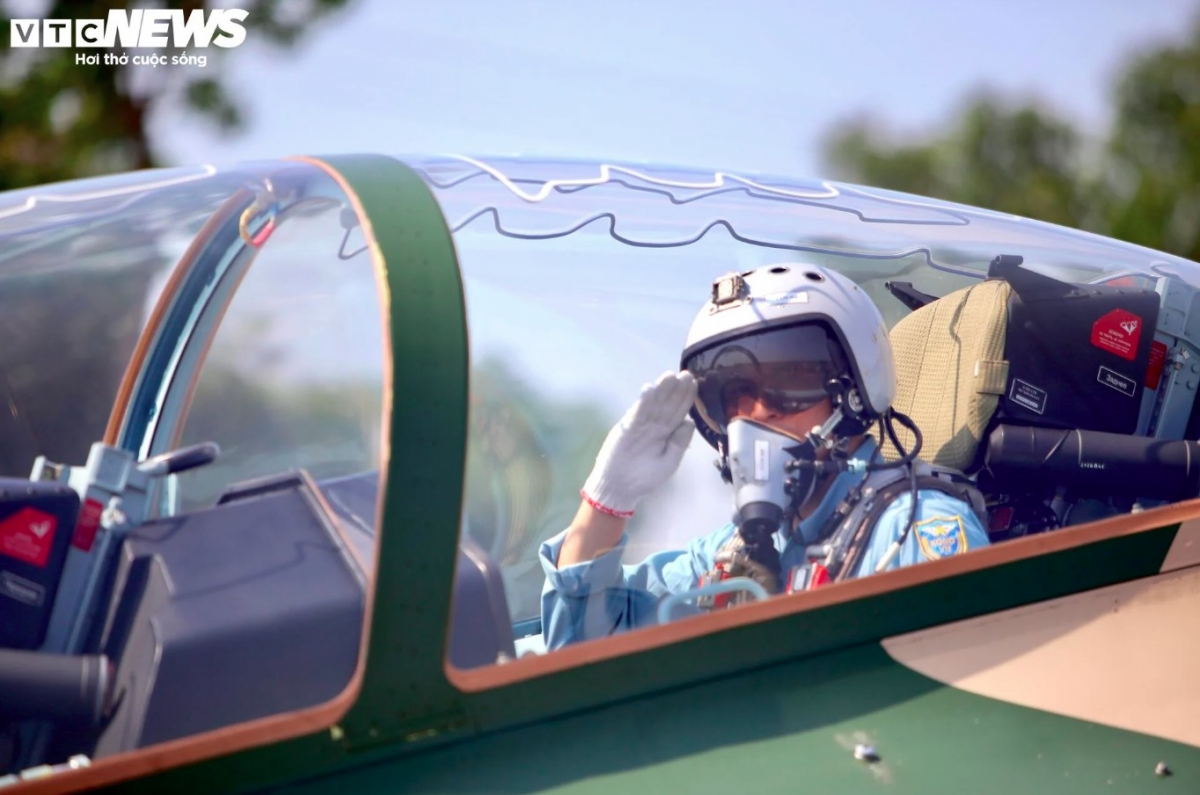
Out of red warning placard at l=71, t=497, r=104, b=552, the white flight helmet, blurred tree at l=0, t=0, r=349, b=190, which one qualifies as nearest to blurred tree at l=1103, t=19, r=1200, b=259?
blurred tree at l=0, t=0, r=349, b=190

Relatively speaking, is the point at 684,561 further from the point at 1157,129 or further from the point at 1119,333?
the point at 1157,129

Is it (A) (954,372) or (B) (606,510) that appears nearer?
(B) (606,510)

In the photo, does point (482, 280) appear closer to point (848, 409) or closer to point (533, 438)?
point (533, 438)

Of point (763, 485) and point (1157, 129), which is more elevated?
point (1157, 129)

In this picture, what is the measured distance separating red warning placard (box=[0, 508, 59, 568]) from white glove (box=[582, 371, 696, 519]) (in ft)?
2.97

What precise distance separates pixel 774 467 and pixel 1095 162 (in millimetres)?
27710

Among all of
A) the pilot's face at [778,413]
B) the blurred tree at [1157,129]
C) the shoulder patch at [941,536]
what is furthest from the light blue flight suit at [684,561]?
the blurred tree at [1157,129]

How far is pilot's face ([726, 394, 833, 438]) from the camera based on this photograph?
227 cm

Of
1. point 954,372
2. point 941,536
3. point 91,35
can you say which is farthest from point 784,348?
point 91,35

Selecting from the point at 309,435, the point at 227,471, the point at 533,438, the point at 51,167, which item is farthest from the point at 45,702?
the point at 51,167

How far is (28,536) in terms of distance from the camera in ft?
5.66

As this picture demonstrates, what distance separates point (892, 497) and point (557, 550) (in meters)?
0.63

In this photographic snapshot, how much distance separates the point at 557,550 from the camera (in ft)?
7.27

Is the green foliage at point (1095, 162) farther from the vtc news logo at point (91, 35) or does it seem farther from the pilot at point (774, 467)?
the pilot at point (774, 467)
